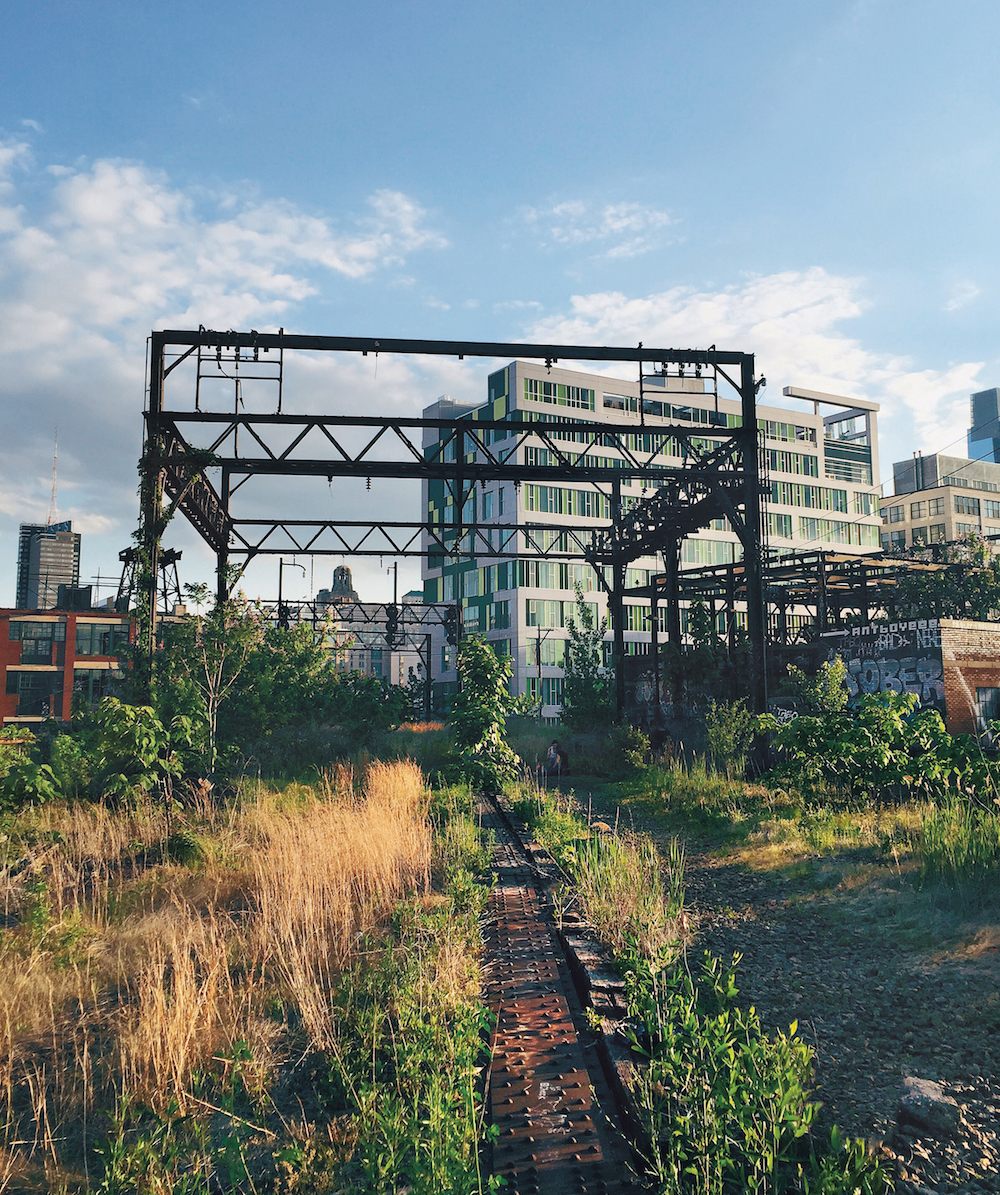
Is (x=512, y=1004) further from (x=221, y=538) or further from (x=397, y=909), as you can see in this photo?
(x=221, y=538)

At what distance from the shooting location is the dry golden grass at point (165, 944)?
470 centimetres

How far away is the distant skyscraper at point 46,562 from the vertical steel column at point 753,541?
76816 mm

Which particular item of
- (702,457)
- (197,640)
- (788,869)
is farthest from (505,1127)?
(702,457)

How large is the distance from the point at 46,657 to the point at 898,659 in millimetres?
53145

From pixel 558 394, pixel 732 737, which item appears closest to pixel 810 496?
pixel 558 394

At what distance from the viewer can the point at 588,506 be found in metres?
64.7

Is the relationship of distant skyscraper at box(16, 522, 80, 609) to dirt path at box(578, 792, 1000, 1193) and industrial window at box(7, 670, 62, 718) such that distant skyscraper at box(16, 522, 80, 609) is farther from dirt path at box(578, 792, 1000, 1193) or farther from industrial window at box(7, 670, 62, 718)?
dirt path at box(578, 792, 1000, 1193)

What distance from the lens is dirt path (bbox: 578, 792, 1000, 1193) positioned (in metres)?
3.91

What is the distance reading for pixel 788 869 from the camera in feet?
30.5

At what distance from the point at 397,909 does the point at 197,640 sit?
416 inches

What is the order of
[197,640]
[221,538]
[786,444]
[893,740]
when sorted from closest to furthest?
[893,740] < [197,640] < [221,538] < [786,444]

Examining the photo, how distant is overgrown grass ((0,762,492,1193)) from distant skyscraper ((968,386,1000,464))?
20480 centimetres

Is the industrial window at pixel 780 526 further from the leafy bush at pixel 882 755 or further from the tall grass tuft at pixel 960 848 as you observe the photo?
the tall grass tuft at pixel 960 848

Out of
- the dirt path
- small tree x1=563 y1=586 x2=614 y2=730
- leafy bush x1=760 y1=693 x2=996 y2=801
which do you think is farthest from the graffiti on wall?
the dirt path
